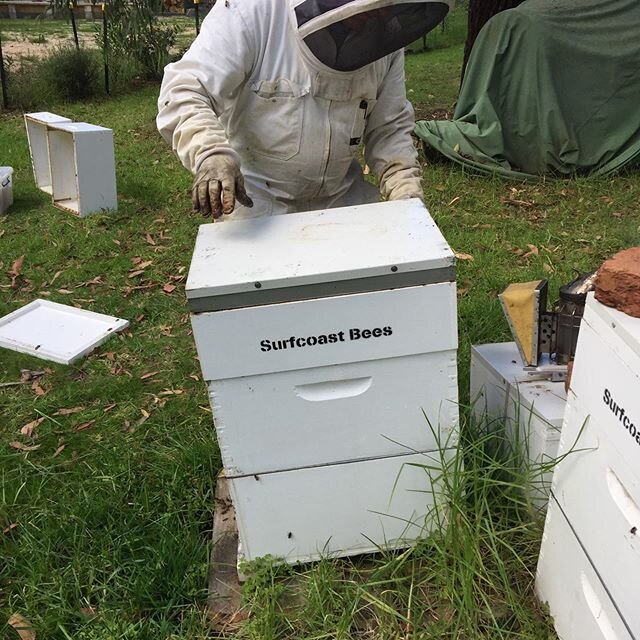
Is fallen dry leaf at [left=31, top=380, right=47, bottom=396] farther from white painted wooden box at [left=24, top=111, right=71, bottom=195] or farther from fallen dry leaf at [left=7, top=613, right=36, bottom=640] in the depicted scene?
white painted wooden box at [left=24, top=111, right=71, bottom=195]

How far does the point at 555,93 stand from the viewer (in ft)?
20.0

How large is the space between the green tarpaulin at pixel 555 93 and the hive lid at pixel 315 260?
4533 millimetres

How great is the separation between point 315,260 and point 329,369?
314mm

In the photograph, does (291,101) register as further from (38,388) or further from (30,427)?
A: (38,388)

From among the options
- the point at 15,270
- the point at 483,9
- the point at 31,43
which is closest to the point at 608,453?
the point at 15,270

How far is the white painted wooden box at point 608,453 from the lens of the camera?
1.42 metres

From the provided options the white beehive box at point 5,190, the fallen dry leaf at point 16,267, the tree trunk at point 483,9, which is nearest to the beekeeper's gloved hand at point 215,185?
the fallen dry leaf at point 16,267

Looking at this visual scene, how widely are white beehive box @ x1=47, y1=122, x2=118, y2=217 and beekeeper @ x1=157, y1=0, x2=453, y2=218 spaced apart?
12.2 ft

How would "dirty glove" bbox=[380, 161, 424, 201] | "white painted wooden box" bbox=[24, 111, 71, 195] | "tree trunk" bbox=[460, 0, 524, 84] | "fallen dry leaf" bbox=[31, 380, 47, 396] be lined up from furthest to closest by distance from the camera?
"tree trunk" bbox=[460, 0, 524, 84] → "white painted wooden box" bbox=[24, 111, 71, 195] → "fallen dry leaf" bbox=[31, 380, 47, 396] → "dirty glove" bbox=[380, 161, 424, 201]

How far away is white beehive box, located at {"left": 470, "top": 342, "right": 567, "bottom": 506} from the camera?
2.21 m

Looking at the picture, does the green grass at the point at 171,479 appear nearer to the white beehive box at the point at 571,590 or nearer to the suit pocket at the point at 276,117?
the white beehive box at the point at 571,590

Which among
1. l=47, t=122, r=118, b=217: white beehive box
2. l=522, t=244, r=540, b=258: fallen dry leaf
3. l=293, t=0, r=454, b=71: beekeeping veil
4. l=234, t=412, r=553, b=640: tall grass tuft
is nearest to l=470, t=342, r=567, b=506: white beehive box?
l=234, t=412, r=553, b=640: tall grass tuft

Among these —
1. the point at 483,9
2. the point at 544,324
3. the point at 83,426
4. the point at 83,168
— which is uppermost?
the point at 483,9

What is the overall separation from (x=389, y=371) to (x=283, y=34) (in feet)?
4.06
